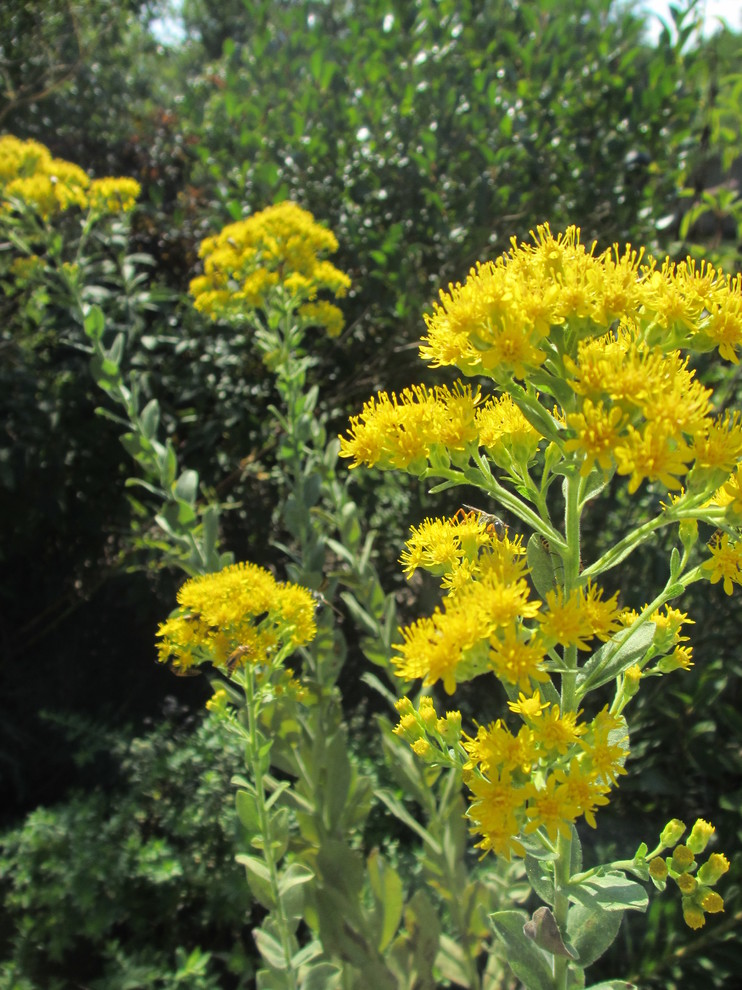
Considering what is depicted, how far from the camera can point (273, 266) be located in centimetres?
212

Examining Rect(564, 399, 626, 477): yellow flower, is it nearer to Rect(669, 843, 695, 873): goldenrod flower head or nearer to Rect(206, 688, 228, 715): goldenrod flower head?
Rect(669, 843, 695, 873): goldenrod flower head

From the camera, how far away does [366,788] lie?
180 cm

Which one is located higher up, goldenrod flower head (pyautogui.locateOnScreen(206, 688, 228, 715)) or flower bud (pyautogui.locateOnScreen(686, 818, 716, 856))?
goldenrod flower head (pyautogui.locateOnScreen(206, 688, 228, 715))

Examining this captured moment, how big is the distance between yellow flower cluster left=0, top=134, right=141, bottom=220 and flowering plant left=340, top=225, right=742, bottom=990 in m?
1.68

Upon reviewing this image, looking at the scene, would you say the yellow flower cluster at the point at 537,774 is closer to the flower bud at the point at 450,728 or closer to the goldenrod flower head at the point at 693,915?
the flower bud at the point at 450,728

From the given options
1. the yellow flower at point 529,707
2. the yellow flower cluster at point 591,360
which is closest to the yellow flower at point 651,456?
the yellow flower cluster at point 591,360

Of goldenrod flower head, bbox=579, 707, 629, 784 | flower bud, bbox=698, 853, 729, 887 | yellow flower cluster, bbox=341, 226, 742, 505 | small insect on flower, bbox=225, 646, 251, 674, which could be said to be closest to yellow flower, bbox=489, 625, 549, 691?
goldenrod flower head, bbox=579, 707, 629, 784

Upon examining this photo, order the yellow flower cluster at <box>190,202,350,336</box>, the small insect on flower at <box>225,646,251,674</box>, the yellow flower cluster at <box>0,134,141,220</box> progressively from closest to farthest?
the small insect on flower at <box>225,646,251,674</box>, the yellow flower cluster at <box>190,202,350,336</box>, the yellow flower cluster at <box>0,134,141,220</box>

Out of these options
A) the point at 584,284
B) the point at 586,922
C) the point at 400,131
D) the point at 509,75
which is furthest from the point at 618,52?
the point at 586,922

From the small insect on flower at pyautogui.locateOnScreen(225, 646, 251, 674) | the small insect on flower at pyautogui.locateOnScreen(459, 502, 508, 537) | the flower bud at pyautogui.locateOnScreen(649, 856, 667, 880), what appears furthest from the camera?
the small insect on flower at pyautogui.locateOnScreen(225, 646, 251, 674)

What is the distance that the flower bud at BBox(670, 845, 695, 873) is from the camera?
3.25ft

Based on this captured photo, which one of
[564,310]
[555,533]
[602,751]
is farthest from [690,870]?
[564,310]

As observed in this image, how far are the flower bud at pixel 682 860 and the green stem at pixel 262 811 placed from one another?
2.20 feet

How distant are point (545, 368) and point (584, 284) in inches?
4.7
